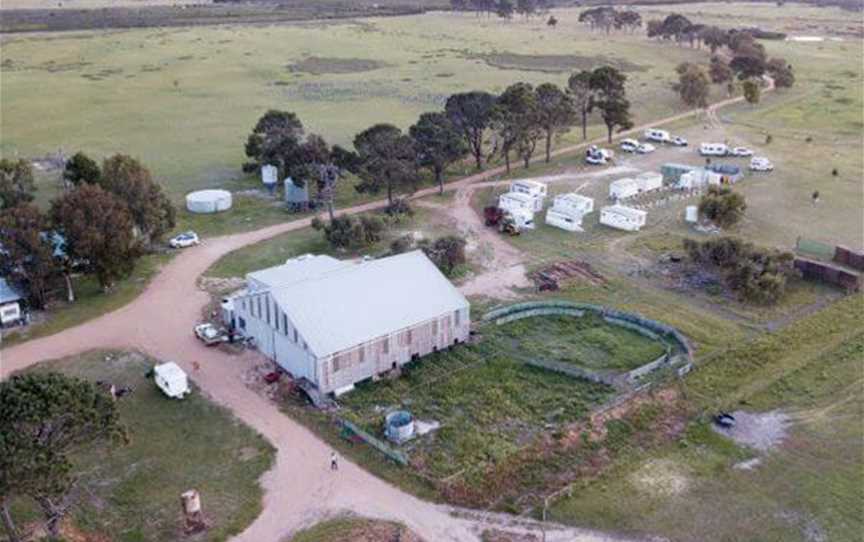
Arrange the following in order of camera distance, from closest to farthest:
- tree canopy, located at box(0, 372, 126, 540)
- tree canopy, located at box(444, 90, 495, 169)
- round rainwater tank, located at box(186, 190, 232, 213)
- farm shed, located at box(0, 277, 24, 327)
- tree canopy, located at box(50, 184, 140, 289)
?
→ tree canopy, located at box(0, 372, 126, 540)
farm shed, located at box(0, 277, 24, 327)
tree canopy, located at box(50, 184, 140, 289)
round rainwater tank, located at box(186, 190, 232, 213)
tree canopy, located at box(444, 90, 495, 169)

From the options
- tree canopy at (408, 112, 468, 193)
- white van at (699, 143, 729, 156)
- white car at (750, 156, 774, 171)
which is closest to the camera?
tree canopy at (408, 112, 468, 193)

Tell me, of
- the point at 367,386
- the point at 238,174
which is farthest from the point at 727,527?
the point at 238,174

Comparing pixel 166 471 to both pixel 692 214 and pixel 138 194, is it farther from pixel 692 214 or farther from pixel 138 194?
pixel 692 214

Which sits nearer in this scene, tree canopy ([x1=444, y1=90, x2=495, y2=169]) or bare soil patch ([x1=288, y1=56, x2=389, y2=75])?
tree canopy ([x1=444, y1=90, x2=495, y2=169])

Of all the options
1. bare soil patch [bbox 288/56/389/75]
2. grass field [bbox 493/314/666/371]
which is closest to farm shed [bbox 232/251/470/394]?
grass field [bbox 493/314/666/371]

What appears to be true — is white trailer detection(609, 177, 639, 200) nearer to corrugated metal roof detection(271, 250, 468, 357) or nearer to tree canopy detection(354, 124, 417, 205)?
tree canopy detection(354, 124, 417, 205)
